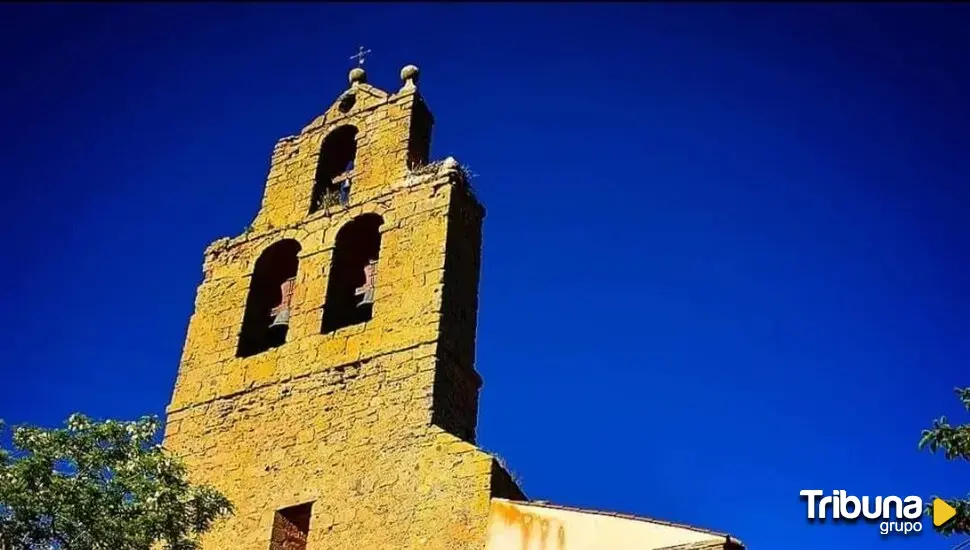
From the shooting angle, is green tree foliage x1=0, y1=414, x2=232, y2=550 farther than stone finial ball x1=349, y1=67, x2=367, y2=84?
No

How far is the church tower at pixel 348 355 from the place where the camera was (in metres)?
11.3

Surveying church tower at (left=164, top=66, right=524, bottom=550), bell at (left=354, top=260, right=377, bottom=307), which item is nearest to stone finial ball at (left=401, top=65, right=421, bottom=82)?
church tower at (left=164, top=66, right=524, bottom=550)

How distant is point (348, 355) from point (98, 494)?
10.1ft

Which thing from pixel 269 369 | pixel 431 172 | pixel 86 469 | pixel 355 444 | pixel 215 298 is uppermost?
pixel 431 172

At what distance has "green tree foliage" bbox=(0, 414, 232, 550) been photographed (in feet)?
32.6

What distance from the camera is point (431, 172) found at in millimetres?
13688

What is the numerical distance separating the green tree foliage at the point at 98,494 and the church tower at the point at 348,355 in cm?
106

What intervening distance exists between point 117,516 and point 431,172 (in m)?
5.28

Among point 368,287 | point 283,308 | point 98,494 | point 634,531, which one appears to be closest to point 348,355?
point 368,287

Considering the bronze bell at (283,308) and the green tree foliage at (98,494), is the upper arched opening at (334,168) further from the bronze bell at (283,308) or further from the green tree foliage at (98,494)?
the green tree foliage at (98,494)

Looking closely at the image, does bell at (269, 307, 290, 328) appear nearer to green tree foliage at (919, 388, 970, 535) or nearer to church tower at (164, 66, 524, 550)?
church tower at (164, 66, 524, 550)

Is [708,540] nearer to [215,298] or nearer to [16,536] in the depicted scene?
[16,536]

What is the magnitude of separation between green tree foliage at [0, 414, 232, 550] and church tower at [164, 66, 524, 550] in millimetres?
1059

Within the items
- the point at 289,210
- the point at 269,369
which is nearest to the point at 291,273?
the point at 289,210
